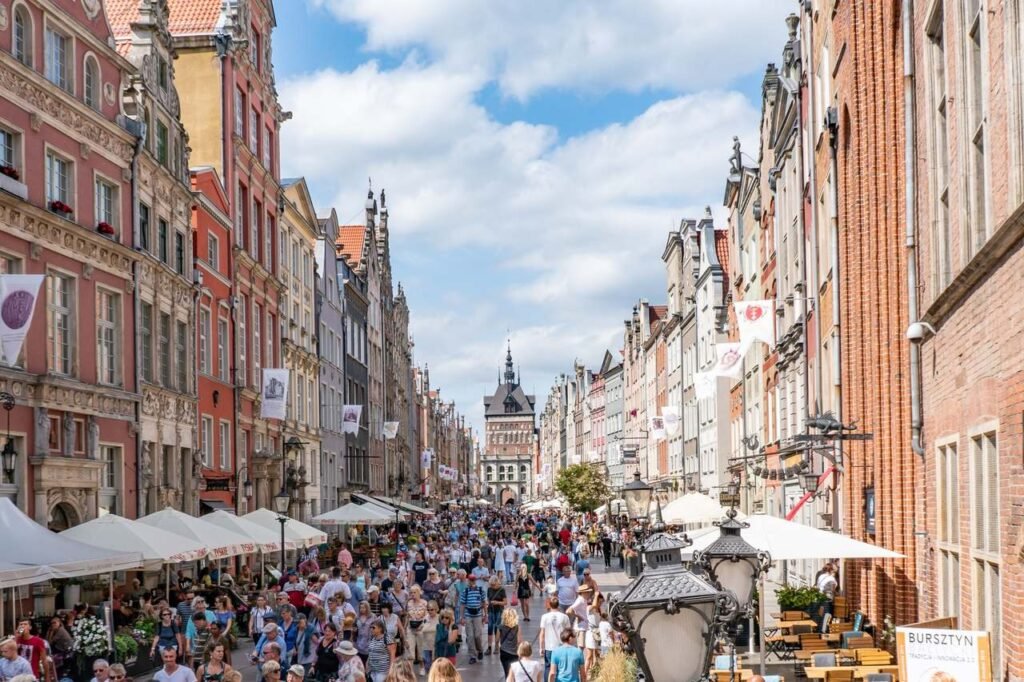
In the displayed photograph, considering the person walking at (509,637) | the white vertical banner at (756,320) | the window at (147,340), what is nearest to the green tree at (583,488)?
the white vertical banner at (756,320)

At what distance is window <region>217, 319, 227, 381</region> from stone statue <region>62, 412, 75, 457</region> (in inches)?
481

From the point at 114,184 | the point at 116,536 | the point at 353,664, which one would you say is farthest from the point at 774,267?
the point at 353,664

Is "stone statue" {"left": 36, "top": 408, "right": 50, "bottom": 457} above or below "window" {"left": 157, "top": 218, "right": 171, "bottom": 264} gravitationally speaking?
below

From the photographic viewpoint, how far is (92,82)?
2788 cm

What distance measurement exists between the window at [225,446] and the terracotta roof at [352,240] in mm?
31587

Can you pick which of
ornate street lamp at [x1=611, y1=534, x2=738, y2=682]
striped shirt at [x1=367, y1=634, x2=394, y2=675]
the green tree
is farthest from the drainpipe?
the green tree

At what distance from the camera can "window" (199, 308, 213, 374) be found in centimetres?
3619

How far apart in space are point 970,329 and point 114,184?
2045 centimetres

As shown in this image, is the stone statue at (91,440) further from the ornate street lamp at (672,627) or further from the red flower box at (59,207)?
the ornate street lamp at (672,627)

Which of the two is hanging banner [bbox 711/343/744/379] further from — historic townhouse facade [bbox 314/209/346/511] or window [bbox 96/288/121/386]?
historic townhouse facade [bbox 314/209/346/511]

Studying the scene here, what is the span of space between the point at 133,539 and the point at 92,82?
10.5 meters

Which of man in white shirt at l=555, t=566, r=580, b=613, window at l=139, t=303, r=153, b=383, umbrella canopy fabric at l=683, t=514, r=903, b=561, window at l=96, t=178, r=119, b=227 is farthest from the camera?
window at l=139, t=303, r=153, b=383

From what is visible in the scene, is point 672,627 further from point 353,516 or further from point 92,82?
point 353,516

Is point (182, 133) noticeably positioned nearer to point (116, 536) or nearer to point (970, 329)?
point (116, 536)
